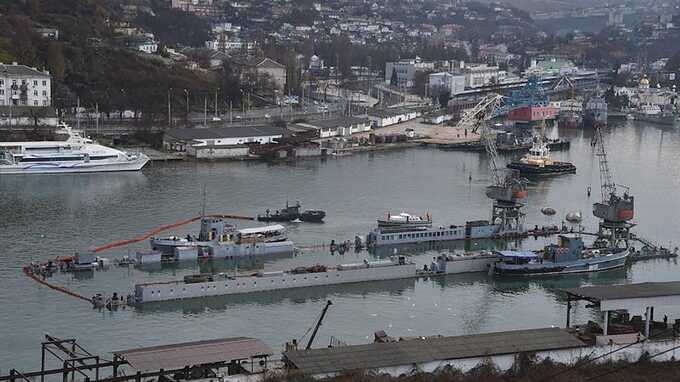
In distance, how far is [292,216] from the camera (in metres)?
11.7

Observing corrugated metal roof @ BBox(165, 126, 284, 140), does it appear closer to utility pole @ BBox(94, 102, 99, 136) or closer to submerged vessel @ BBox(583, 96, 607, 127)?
utility pole @ BBox(94, 102, 99, 136)

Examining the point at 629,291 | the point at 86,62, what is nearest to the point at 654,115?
the point at 86,62

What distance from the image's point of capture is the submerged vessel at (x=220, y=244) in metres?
10.0

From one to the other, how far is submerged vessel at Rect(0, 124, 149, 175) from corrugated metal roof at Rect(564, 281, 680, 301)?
8.44 meters

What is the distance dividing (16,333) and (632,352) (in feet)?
13.3

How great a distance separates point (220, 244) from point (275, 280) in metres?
1.20

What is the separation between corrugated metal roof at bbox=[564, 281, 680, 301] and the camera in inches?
293

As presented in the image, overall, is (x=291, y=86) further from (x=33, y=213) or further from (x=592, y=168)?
(x=33, y=213)

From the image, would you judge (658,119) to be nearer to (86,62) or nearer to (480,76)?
(480,76)

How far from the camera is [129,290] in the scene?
8883mm

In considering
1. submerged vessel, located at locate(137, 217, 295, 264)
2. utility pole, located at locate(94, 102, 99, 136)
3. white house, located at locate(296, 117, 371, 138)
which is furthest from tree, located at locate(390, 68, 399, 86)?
submerged vessel, located at locate(137, 217, 295, 264)

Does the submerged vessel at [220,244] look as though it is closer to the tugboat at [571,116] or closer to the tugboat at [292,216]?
the tugboat at [292,216]

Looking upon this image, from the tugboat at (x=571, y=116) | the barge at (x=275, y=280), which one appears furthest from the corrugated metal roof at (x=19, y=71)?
the tugboat at (x=571, y=116)

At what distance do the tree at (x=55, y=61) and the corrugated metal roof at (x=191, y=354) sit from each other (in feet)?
44.9
